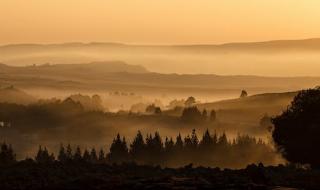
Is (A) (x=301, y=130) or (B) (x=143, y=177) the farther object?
(A) (x=301, y=130)

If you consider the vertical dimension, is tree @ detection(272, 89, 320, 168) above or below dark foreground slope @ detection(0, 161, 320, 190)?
above

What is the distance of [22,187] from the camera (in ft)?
252

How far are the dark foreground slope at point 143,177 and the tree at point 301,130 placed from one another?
20.6 meters

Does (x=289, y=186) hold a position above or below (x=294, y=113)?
below

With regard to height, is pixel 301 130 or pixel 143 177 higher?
pixel 301 130

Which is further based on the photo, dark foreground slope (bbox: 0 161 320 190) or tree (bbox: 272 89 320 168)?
tree (bbox: 272 89 320 168)

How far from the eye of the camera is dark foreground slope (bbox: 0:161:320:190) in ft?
247

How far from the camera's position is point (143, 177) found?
270 feet

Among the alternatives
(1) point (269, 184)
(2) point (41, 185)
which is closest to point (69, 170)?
(2) point (41, 185)

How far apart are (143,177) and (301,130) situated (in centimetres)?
4146

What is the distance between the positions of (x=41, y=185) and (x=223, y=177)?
18982 millimetres

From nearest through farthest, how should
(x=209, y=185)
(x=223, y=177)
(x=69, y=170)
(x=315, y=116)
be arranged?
(x=209, y=185)
(x=223, y=177)
(x=69, y=170)
(x=315, y=116)

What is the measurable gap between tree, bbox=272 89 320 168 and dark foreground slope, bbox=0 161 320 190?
2061 cm

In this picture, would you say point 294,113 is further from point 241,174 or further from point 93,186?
point 93,186
